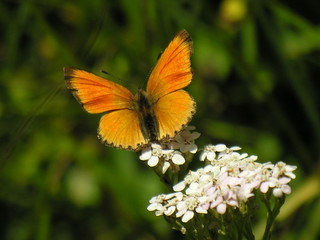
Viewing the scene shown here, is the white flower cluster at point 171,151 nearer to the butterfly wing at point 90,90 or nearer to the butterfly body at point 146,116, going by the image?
the butterfly body at point 146,116

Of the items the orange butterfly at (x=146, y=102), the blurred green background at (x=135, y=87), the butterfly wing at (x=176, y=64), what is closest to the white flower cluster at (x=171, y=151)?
the orange butterfly at (x=146, y=102)

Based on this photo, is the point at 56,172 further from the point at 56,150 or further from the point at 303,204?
the point at 303,204

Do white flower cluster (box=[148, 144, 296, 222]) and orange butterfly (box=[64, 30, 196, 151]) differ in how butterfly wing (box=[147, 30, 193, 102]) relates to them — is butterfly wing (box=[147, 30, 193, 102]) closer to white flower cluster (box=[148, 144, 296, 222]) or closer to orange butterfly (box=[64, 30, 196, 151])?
orange butterfly (box=[64, 30, 196, 151])

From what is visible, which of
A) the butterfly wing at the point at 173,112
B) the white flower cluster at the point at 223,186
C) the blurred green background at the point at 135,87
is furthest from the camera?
the blurred green background at the point at 135,87

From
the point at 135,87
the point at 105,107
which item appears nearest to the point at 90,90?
the point at 105,107

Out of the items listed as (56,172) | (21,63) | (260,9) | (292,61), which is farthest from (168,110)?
(21,63)

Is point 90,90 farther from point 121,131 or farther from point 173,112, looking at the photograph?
point 173,112

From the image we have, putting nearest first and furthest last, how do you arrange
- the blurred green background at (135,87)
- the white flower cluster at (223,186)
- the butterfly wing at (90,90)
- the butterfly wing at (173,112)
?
the white flower cluster at (223,186), the butterfly wing at (173,112), the butterfly wing at (90,90), the blurred green background at (135,87)
